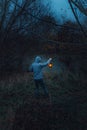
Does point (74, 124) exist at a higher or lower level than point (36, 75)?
lower

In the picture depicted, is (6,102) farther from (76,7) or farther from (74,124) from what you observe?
(76,7)

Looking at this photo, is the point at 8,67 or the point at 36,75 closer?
the point at 36,75

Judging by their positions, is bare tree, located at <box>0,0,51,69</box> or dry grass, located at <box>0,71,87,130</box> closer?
dry grass, located at <box>0,71,87,130</box>

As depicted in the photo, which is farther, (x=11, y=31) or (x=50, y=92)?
(x=11, y=31)

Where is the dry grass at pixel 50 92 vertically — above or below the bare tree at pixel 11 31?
below

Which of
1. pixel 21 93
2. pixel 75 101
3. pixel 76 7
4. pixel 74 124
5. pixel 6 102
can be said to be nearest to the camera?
pixel 76 7

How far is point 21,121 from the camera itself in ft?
40.7

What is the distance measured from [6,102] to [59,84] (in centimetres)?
412

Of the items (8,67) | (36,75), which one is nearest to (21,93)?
(36,75)

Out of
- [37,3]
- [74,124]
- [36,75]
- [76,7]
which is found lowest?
[74,124]

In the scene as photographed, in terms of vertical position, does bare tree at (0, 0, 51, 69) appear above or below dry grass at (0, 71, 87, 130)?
above

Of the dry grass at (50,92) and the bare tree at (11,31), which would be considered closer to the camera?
the dry grass at (50,92)

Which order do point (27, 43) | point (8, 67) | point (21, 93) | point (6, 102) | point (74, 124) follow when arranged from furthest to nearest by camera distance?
point (27, 43) < point (8, 67) < point (21, 93) < point (6, 102) < point (74, 124)

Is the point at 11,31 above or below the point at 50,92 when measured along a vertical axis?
above
